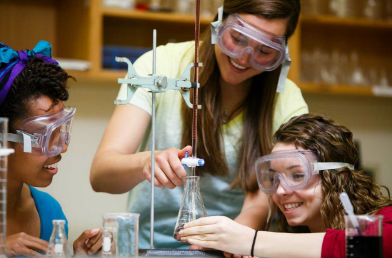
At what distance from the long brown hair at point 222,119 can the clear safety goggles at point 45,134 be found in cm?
51

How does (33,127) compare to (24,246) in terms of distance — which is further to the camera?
(33,127)

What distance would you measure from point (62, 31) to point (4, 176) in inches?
87.9

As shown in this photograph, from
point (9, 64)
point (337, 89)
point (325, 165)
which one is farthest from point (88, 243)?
point (337, 89)

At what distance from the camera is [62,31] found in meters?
3.36

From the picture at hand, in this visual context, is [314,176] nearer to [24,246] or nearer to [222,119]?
[222,119]

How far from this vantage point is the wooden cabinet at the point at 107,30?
315 centimetres

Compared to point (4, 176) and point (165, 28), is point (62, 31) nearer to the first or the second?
point (165, 28)

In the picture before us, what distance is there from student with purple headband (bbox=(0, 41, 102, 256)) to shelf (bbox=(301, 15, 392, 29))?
7.03ft

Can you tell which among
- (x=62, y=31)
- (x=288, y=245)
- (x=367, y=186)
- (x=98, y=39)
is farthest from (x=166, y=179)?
(x=62, y=31)

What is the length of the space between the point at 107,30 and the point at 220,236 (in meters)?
2.30

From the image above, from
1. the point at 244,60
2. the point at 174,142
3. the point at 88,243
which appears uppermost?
the point at 244,60

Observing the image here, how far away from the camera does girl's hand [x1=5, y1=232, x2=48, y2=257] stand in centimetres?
133

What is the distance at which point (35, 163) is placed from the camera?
1.66 metres

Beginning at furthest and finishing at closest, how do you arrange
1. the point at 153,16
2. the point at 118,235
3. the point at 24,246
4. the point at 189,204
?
the point at 153,16
the point at 189,204
the point at 24,246
the point at 118,235
